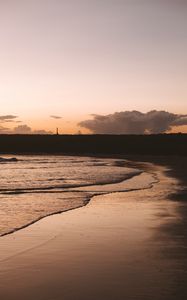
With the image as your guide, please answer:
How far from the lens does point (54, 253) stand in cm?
1060

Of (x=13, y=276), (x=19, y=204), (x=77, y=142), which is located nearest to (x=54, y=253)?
(x=13, y=276)

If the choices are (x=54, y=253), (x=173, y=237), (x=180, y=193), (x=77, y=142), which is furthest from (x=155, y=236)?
(x=77, y=142)

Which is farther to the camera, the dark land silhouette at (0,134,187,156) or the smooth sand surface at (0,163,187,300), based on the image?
the dark land silhouette at (0,134,187,156)

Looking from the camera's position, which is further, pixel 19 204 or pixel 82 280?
pixel 19 204

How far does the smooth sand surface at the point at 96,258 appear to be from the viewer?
7977mm

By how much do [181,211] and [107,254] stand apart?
23.3ft

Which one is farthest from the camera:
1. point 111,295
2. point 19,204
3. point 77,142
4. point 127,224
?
point 77,142

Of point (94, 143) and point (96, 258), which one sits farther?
point (94, 143)

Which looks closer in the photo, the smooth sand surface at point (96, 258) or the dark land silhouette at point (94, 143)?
the smooth sand surface at point (96, 258)

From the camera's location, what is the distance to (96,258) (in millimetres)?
10102

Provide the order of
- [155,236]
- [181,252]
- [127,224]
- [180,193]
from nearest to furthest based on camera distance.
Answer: [181,252] < [155,236] < [127,224] < [180,193]

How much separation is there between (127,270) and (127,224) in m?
4.99

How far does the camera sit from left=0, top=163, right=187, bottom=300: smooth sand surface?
798cm

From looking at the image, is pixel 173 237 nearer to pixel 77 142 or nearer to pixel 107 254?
pixel 107 254
